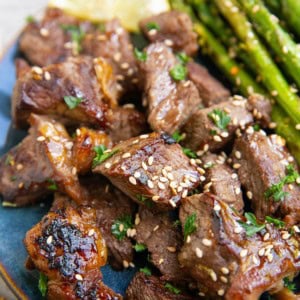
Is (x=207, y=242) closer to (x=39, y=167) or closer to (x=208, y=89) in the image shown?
(x=39, y=167)

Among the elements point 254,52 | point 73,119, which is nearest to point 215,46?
point 254,52

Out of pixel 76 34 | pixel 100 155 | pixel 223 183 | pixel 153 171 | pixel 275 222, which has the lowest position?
pixel 275 222

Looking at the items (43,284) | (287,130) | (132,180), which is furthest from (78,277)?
(287,130)

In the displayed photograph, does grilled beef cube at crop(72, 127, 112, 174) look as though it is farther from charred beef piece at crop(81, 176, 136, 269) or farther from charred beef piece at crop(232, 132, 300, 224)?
charred beef piece at crop(232, 132, 300, 224)

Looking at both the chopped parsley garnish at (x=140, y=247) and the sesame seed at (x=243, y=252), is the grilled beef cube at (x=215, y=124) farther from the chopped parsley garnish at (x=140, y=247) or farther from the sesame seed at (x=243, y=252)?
the sesame seed at (x=243, y=252)

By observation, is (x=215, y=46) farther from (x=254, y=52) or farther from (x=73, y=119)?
(x=73, y=119)

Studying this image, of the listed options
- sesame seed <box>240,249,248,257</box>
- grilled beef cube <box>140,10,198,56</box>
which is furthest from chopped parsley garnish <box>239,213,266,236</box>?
grilled beef cube <box>140,10,198,56</box>
